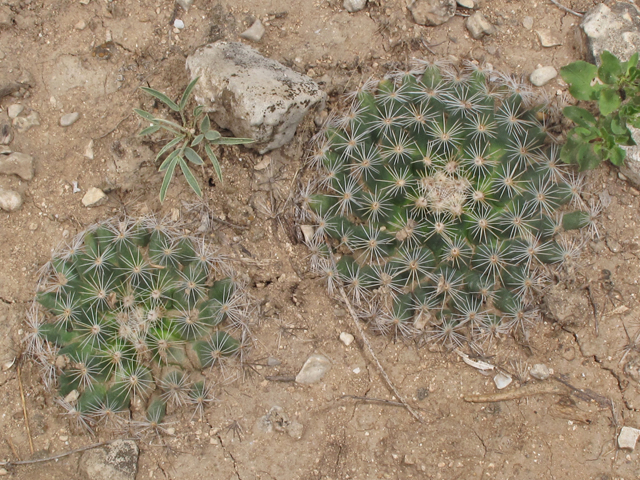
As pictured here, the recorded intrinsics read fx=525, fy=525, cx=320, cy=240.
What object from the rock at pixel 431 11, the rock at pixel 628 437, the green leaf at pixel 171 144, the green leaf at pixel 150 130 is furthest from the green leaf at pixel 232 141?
the rock at pixel 628 437

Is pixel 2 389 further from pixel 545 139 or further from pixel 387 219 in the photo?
pixel 545 139

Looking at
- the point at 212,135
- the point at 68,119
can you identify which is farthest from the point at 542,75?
the point at 68,119

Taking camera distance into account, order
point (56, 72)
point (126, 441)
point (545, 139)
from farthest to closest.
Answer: point (56, 72) < point (545, 139) < point (126, 441)

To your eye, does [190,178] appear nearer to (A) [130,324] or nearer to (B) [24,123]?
(A) [130,324]

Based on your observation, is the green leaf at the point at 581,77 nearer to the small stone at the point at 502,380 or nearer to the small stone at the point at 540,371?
the small stone at the point at 540,371

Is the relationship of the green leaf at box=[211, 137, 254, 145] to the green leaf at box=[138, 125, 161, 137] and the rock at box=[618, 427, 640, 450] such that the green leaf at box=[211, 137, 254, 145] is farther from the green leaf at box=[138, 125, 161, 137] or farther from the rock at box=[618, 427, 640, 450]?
the rock at box=[618, 427, 640, 450]

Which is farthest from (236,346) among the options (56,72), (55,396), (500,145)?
(56,72)

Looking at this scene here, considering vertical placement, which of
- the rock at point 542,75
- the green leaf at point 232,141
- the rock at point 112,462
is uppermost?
the rock at point 542,75
